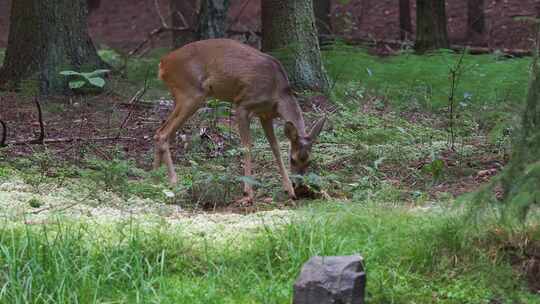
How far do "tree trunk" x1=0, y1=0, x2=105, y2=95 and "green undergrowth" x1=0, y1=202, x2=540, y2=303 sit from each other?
612cm

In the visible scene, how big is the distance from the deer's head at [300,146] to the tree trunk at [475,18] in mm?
14066

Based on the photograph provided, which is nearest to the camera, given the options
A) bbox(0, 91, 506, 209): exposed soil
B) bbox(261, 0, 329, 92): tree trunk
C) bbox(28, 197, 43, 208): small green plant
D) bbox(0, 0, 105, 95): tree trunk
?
bbox(28, 197, 43, 208): small green plant

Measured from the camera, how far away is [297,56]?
39.3 feet

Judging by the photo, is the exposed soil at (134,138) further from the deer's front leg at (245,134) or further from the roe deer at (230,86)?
the roe deer at (230,86)

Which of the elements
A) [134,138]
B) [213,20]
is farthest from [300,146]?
[213,20]

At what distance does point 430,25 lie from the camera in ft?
54.7

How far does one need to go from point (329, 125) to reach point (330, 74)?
10.7ft

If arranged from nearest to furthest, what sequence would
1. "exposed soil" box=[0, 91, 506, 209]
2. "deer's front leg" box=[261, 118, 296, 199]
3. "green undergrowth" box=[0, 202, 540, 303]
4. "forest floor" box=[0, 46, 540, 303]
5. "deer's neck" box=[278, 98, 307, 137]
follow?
"green undergrowth" box=[0, 202, 540, 303]
"forest floor" box=[0, 46, 540, 303]
"deer's front leg" box=[261, 118, 296, 199]
"deer's neck" box=[278, 98, 307, 137]
"exposed soil" box=[0, 91, 506, 209]

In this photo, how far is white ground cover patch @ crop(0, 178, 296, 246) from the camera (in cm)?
581

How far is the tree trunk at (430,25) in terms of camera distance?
54.3ft

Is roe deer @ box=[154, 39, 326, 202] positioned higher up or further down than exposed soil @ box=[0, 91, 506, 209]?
higher up

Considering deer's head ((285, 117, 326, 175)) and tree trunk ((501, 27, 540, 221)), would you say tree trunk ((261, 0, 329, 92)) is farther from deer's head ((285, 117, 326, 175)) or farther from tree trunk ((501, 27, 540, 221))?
tree trunk ((501, 27, 540, 221))

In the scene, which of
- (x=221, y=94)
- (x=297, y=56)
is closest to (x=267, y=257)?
(x=221, y=94)

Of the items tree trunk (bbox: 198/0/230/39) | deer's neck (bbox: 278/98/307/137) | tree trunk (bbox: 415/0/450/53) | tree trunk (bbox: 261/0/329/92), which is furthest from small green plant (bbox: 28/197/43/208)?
tree trunk (bbox: 415/0/450/53)
